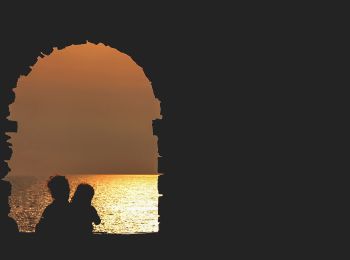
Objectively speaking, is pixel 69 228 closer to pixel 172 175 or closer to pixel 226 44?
pixel 172 175

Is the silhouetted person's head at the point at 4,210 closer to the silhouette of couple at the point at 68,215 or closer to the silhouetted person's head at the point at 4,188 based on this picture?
the silhouetted person's head at the point at 4,188

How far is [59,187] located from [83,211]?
0.57 metres

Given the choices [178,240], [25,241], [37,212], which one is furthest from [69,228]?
[37,212]

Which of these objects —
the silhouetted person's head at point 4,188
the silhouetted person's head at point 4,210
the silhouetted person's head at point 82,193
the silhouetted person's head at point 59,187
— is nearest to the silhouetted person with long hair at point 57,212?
the silhouetted person's head at point 59,187

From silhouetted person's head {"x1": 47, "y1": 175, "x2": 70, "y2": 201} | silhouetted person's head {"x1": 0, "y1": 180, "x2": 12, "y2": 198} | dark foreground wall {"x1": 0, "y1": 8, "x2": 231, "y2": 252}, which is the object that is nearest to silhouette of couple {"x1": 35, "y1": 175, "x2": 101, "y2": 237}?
silhouetted person's head {"x1": 47, "y1": 175, "x2": 70, "y2": 201}

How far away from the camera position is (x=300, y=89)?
27.4 feet

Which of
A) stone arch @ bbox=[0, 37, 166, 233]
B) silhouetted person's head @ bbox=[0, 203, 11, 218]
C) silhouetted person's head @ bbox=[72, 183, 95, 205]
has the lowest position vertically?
silhouetted person's head @ bbox=[0, 203, 11, 218]

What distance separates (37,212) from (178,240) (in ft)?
295

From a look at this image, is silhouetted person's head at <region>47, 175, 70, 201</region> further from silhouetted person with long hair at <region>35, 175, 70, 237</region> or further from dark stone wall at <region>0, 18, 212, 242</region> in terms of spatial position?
dark stone wall at <region>0, 18, 212, 242</region>

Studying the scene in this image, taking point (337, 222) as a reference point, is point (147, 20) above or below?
above

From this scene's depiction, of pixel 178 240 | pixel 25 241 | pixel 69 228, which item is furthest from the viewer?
pixel 178 240

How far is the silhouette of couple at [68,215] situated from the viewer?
21.4 ft

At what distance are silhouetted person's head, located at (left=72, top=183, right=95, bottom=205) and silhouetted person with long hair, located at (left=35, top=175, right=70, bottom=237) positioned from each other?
13cm

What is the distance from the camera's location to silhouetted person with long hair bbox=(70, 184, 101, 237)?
6648 mm
